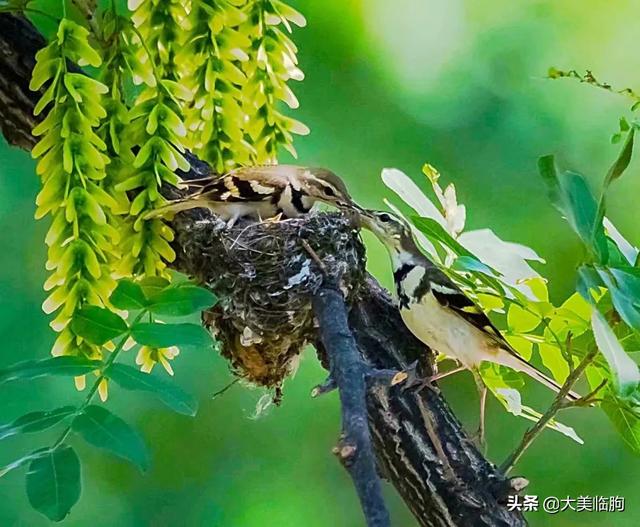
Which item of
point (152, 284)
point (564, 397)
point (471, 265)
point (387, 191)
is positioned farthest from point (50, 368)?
point (387, 191)

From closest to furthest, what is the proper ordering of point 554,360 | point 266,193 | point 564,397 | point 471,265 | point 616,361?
point 616,361 → point 471,265 → point 564,397 → point 554,360 → point 266,193

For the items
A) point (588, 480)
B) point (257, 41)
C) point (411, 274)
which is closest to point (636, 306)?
point (411, 274)

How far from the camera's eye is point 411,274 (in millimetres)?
794

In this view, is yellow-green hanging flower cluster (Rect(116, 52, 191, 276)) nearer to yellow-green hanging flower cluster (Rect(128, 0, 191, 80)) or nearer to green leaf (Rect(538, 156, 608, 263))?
yellow-green hanging flower cluster (Rect(128, 0, 191, 80))

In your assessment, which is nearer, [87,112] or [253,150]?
[87,112]

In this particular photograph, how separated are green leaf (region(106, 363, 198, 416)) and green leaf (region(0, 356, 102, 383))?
0.02 metres

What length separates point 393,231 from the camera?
2.75 ft

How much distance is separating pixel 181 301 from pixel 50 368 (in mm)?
96

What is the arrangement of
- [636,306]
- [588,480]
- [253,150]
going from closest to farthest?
[636,306]
[253,150]
[588,480]

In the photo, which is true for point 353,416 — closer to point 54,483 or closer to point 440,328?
point 54,483

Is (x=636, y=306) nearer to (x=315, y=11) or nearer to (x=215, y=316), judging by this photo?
(x=215, y=316)

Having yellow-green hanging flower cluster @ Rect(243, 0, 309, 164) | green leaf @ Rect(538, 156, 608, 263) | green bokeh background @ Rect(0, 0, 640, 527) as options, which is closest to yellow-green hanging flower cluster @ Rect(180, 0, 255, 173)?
yellow-green hanging flower cluster @ Rect(243, 0, 309, 164)

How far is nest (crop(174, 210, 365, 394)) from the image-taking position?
0.80m

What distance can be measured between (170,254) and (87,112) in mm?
152
